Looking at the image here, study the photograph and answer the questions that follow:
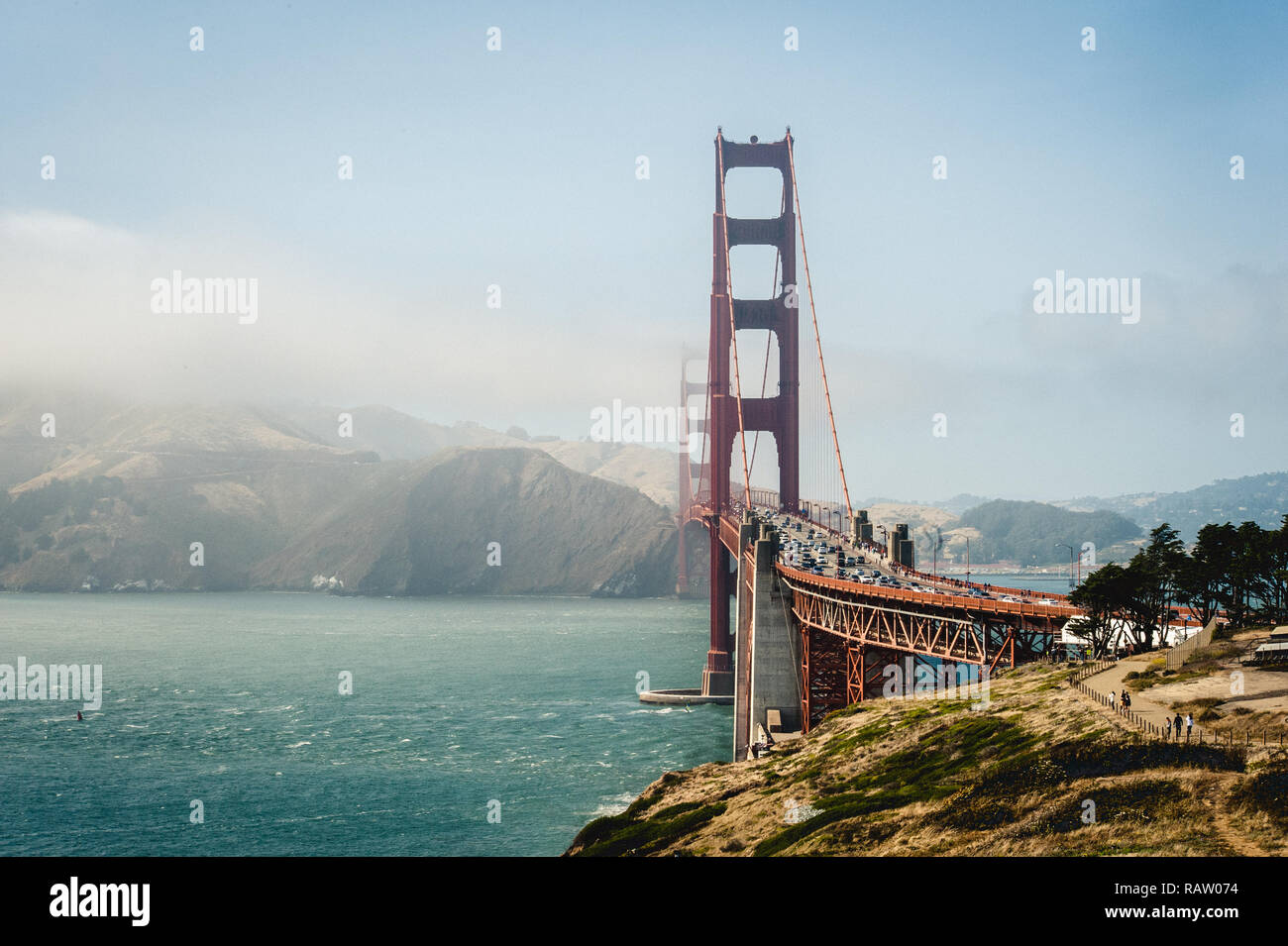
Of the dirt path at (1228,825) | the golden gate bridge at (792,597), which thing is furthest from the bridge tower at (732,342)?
the dirt path at (1228,825)

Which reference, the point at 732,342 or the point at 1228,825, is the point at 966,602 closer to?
the point at 1228,825

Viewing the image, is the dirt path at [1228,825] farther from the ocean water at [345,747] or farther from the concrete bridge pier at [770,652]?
the concrete bridge pier at [770,652]

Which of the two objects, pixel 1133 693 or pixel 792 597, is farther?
pixel 792 597

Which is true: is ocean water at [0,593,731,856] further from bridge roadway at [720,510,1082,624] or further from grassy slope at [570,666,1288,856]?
bridge roadway at [720,510,1082,624]

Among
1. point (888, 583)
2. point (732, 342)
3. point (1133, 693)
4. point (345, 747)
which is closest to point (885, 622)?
point (888, 583)

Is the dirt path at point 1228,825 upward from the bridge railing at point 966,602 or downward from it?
downward
